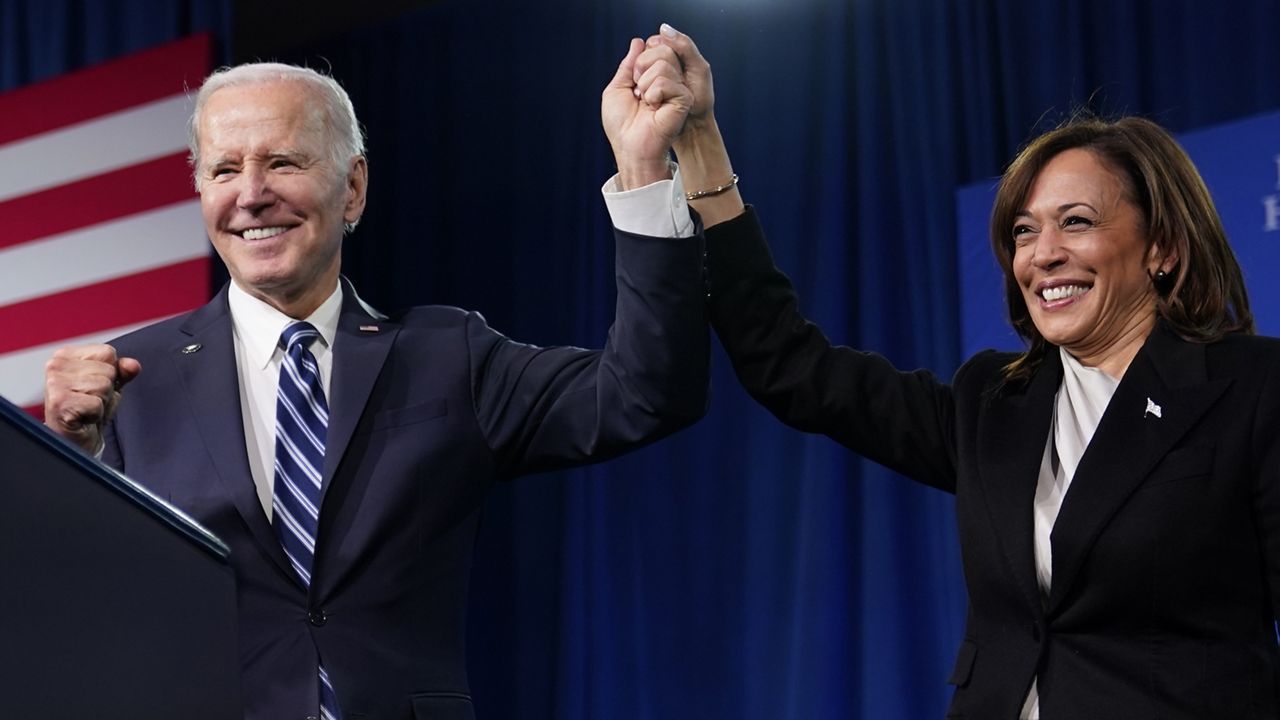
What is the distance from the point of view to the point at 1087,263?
1909 millimetres

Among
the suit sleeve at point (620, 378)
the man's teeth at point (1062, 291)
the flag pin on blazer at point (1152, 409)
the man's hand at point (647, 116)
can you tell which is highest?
the man's hand at point (647, 116)

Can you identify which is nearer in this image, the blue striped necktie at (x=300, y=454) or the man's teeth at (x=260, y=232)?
the blue striped necktie at (x=300, y=454)

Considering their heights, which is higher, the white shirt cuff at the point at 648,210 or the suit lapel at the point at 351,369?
the white shirt cuff at the point at 648,210

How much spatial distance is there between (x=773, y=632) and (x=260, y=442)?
2.55 metres

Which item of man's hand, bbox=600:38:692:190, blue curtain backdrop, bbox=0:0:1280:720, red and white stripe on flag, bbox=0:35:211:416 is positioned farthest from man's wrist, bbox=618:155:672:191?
blue curtain backdrop, bbox=0:0:1280:720

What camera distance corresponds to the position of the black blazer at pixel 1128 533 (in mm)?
1684

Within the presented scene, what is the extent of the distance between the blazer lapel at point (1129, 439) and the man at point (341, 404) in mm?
450

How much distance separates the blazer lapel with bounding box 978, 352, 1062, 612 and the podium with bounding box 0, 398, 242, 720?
1046 mm

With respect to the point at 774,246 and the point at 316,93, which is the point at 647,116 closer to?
the point at 316,93

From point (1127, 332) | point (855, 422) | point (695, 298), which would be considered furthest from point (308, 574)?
point (1127, 332)

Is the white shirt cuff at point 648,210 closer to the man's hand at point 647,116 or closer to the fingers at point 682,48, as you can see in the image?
the man's hand at point 647,116

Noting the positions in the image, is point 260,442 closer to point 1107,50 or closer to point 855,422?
point 855,422

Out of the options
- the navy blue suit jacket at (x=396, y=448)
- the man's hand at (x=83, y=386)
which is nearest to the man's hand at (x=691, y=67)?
the navy blue suit jacket at (x=396, y=448)

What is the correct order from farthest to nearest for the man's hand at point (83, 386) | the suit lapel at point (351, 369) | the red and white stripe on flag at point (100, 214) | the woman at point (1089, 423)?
the red and white stripe on flag at point (100, 214) → the suit lapel at point (351, 369) → the woman at point (1089, 423) → the man's hand at point (83, 386)
